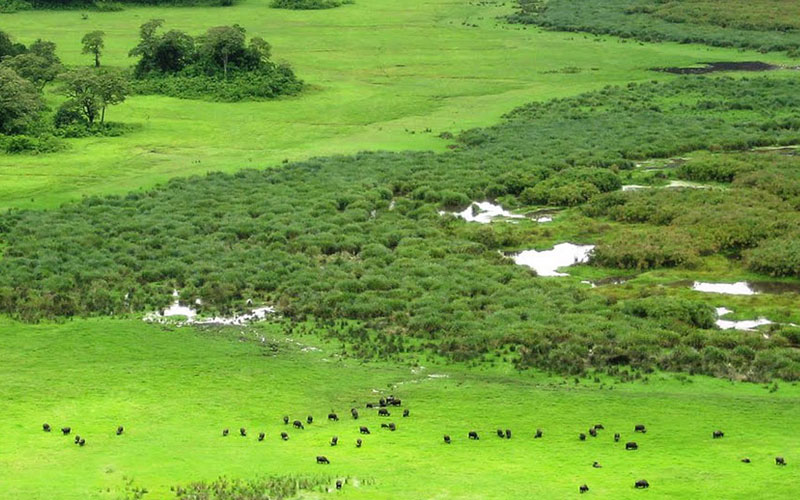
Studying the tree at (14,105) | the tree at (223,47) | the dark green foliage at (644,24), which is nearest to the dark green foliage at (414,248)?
the tree at (14,105)

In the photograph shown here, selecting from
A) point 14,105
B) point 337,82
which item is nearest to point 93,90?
point 14,105

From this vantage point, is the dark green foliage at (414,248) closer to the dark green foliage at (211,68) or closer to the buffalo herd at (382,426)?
the buffalo herd at (382,426)

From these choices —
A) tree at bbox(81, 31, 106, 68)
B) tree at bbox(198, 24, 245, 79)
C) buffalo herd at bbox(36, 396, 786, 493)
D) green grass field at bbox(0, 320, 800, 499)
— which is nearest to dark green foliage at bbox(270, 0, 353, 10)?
tree at bbox(81, 31, 106, 68)

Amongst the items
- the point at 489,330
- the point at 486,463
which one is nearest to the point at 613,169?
the point at 489,330

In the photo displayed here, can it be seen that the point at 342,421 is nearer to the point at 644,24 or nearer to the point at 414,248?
the point at 414,248

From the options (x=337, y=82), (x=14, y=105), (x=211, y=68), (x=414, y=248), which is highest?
(x=211, y=68)

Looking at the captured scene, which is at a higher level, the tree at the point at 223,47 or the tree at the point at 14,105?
the tree at the point at 223,47
